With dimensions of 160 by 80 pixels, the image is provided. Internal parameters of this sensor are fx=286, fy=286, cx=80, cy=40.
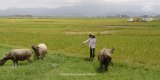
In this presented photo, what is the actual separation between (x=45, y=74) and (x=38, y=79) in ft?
3.89

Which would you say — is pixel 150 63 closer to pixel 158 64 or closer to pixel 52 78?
pixel 158 64

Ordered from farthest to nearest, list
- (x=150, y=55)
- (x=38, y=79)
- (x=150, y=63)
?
(x=150, y=55) < (x=150, y=63) < (x=38, y=79)

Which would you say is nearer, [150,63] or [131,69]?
[131,69]

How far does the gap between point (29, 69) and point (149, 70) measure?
6.41 meters

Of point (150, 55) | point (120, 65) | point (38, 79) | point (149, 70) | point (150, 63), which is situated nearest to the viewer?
point (38, 79)

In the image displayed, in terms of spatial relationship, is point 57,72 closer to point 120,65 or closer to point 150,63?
point 120,65

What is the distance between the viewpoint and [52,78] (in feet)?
41.6

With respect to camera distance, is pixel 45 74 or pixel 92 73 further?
pixel 92 73

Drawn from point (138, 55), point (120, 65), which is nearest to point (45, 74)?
point (120, 65)

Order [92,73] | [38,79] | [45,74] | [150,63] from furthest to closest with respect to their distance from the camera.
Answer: [150,63] < [92,73] < [45,74] < [38,79]

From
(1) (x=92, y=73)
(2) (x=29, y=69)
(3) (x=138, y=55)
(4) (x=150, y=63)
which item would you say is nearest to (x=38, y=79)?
(2) (x=29, y=69)

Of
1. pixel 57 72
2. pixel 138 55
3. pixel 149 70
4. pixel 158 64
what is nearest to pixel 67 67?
pixel 57 72

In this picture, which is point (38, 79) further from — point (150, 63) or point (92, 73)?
point (150, 63)

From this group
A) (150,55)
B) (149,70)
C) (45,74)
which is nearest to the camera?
(45,74)
